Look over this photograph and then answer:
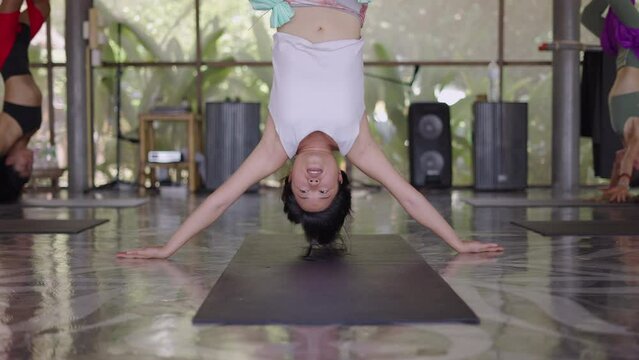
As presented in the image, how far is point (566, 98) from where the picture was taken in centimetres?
701

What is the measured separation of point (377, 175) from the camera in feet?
9.00

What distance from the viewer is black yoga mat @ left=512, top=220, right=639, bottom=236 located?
3445mm

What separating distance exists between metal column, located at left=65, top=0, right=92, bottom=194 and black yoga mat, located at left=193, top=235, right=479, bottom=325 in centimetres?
455

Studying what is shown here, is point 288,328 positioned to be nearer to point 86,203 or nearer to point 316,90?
point 316,90

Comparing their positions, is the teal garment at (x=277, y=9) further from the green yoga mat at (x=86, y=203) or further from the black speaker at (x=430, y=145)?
the black speaker at (x=430, y=145)

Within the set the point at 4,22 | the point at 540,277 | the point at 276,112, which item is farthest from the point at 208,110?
the point at 540,277

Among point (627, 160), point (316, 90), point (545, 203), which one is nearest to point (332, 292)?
point (316, 90)

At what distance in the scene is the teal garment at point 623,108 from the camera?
16.8 ft

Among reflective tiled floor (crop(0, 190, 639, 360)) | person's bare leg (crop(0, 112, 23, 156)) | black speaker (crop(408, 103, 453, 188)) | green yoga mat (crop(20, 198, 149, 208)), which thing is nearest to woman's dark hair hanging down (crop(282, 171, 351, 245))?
reflective tiled floor (crop(0, 190, 639, 360))

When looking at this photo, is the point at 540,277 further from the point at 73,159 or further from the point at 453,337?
the point at 73,159

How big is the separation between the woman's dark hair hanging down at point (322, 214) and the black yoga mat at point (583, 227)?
116cm

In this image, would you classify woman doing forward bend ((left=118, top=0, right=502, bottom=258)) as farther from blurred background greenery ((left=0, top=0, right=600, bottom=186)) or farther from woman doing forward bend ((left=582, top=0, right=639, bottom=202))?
blurred background greenery ((left=0, top=0, right=600, bottom=186))

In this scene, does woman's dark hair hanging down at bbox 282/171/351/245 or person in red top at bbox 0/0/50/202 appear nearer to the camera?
woman's dark hair hanging down at bbox 282/171/351/245

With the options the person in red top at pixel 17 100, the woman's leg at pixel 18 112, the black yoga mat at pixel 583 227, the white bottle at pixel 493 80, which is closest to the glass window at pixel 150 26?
the person in red top at pixel 17 100
